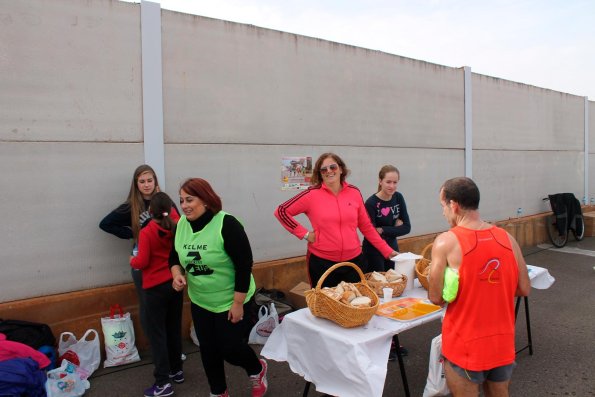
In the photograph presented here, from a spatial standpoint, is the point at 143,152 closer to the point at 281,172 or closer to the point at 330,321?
the point at 281,172

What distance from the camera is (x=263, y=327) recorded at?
4.47 meters

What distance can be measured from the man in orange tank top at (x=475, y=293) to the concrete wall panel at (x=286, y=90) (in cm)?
323

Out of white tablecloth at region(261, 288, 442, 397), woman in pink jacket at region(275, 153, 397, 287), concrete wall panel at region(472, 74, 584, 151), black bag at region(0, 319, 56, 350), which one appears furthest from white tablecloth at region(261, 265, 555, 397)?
concrete wall panel at region(472, 74, 584, 151)

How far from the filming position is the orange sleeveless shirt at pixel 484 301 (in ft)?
7.11

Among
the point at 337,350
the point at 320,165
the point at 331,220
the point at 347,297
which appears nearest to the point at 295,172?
the point at 320,165

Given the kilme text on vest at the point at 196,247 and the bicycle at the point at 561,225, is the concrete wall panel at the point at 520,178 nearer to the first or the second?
the bicycle at the point at 561,225

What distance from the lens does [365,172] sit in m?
6.48

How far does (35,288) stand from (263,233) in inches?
93.9

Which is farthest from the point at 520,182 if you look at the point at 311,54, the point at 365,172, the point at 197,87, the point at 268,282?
the point at 197,87

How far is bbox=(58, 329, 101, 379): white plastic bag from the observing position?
3.85 meters

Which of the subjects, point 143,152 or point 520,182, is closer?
point 143,152

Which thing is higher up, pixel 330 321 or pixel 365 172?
pixel 365 172

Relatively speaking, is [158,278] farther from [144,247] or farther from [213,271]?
[213,271]

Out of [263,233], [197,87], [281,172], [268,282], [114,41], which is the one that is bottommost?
[268,282]
